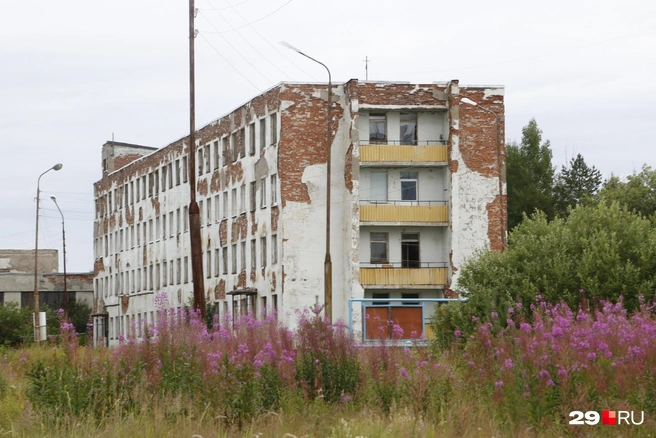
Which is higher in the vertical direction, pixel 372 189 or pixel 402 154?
pixel 402 154

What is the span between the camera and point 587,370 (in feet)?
41.2

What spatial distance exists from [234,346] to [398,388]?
258cm

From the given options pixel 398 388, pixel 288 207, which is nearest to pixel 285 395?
pixel 398 388

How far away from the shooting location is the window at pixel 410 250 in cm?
5938

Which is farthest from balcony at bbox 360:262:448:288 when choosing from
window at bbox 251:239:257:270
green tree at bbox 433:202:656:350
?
green tree at bbox 433:202:656:350

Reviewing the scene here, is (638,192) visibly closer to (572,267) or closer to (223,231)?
(223,231)

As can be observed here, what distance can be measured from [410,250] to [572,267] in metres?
26.4

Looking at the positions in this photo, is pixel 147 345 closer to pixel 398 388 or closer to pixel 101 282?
pixel 398 388

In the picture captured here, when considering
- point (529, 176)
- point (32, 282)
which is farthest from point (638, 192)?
point (32, 282)

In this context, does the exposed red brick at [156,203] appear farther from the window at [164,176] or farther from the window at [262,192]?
the window at [262,192]

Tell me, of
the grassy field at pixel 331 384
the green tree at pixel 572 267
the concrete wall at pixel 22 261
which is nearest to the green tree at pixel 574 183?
the concrete wall at pixel 22 261

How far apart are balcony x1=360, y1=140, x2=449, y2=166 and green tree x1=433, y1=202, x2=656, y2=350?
916 inches

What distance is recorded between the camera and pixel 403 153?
58969mm

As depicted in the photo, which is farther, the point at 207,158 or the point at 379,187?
the point at 207,158
